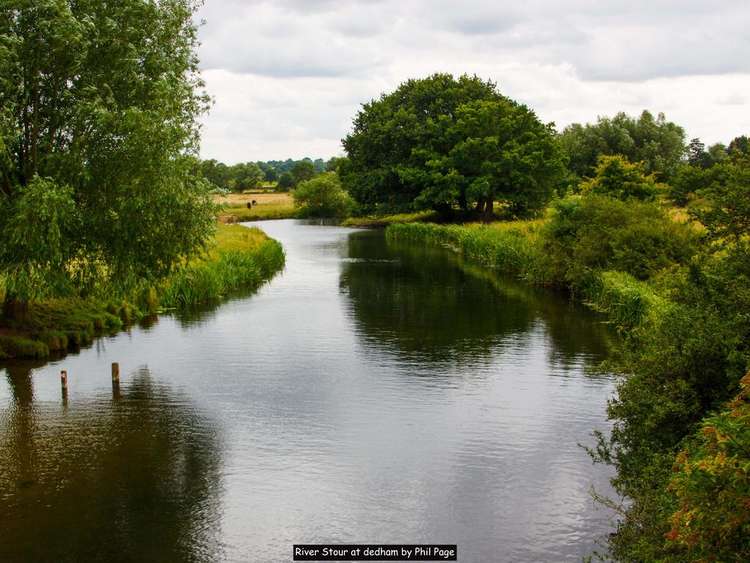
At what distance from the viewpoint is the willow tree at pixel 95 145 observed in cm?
2172

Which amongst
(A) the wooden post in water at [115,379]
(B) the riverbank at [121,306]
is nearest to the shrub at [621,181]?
(B) the riverbank at [121,306]

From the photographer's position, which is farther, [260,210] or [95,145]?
[260,210]

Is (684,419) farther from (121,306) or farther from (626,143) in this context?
(626,143)

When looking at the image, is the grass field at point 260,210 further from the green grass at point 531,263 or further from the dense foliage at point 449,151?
the green grass at point 531,263

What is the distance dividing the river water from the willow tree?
147 inches

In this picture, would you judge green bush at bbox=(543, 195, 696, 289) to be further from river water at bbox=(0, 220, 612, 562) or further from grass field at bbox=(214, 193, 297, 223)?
grass field at bbox=(214, 193, 297, 223)

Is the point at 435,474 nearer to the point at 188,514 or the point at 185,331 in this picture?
the point at 188,514

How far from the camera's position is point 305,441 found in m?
17.5

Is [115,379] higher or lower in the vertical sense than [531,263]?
lower

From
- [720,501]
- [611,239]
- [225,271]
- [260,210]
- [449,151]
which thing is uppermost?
[449,151]

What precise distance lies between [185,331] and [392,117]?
6113cm

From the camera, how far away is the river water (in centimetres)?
1304

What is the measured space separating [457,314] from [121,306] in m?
14.8

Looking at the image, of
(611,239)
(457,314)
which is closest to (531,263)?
(611,239)
